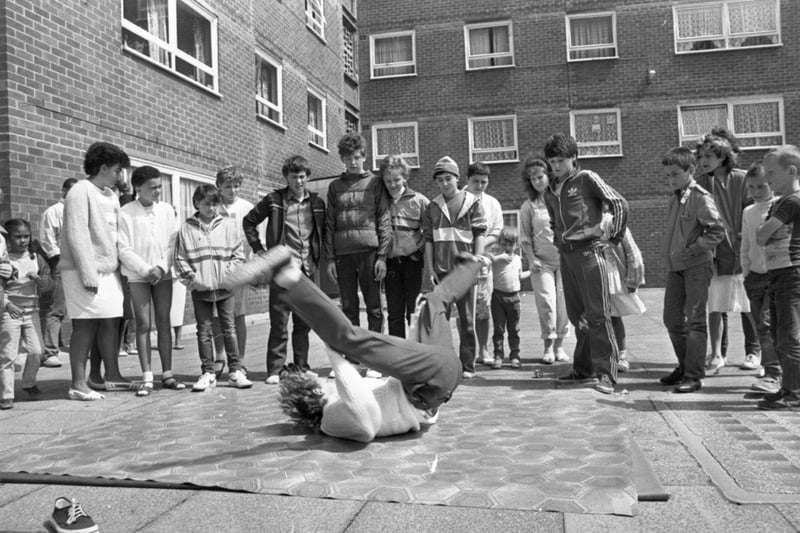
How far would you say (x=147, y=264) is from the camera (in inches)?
225

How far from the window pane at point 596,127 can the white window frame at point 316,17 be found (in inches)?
308

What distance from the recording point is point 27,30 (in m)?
7.70

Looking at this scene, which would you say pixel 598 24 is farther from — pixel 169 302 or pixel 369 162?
pixel 169 302

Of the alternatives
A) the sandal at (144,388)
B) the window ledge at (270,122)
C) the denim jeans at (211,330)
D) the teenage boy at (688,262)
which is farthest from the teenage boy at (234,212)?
the window ledge at (270,122)

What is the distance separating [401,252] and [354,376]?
256cm

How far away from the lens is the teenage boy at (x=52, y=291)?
6.91m

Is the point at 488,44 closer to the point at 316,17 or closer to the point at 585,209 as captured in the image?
the point at 316,17

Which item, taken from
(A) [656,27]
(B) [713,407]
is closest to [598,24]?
(A) [656,27]

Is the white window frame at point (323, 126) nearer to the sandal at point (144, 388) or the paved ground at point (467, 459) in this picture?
the sandal at point (144, 388)

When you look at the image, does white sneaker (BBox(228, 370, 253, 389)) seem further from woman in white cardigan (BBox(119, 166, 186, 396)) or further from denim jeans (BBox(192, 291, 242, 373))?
woman in white cardigan (BBox(119, 166, 186, 396))

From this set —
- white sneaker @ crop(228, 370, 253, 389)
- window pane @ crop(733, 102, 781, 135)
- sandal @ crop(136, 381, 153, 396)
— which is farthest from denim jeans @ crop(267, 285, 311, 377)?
window pane @ crop(733, 102, 781, 135)

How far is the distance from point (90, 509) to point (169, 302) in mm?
3286

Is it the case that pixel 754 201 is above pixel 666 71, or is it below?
below

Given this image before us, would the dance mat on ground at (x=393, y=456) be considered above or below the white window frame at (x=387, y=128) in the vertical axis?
below
